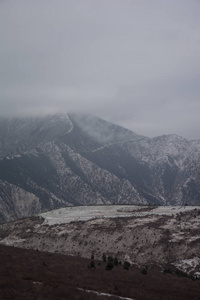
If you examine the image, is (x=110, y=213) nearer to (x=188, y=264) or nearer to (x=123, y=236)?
(x=123, y=236)

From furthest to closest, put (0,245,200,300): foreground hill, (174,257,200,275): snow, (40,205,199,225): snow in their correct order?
(40,205,199,225): snow → (174,257,200,275): snow → (0,245,200,300): foreground hill

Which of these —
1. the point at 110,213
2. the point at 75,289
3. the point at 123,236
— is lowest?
the point at 123,236

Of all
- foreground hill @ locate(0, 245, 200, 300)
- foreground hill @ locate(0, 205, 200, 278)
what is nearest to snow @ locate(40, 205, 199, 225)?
foreground hill @ locate(0, 205, 200, 278)

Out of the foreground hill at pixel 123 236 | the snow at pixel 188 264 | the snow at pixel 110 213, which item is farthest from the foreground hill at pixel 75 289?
the snow at pixel 110 213

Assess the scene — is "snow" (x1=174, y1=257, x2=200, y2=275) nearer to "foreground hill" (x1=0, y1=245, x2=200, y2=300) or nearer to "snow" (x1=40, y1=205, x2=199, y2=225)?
"foreground hill" (x1=0, y1=245, x2=200, y2=300)

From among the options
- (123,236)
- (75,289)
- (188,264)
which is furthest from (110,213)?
(75,289)

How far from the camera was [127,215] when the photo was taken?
93.7 meters

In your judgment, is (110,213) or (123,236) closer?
(123,236)

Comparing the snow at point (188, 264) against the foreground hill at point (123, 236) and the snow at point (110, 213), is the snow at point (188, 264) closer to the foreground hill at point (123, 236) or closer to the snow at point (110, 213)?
the foreground hill at point (123, 236)

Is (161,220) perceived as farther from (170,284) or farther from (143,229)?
(170,284)

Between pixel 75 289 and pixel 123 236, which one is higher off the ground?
pixel 75 289

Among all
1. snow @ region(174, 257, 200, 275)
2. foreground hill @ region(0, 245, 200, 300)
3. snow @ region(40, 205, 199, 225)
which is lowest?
snow @ region(174, 257, 200, 275)

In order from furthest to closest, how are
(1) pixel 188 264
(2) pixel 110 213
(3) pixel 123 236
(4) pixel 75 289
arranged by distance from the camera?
(2) pixel 110 213 → (3) pixel 123 236 → (1) pixel 188 264 → (4) pixel 75 289

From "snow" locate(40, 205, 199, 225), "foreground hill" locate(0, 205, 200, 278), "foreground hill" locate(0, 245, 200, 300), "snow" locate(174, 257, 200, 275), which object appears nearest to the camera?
"foreground hill" locate(0, 245, 200, 300)
